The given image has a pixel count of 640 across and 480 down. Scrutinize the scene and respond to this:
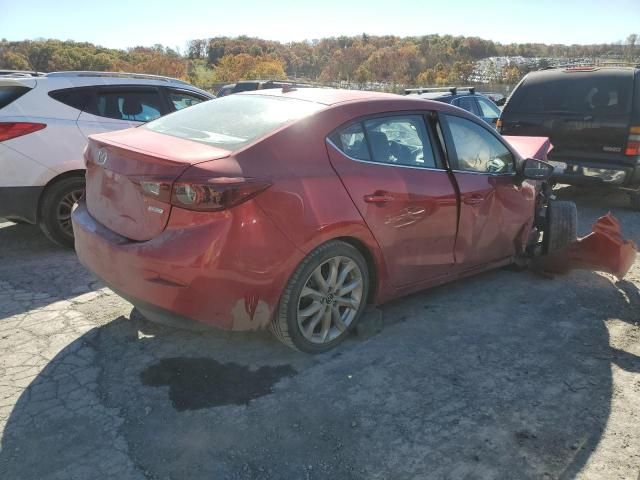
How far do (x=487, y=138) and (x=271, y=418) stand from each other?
2836 mm

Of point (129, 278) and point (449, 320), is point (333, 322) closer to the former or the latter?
point (449, 320)

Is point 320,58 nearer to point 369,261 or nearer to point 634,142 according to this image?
A: point 634,142

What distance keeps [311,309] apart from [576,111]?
5.54 meters

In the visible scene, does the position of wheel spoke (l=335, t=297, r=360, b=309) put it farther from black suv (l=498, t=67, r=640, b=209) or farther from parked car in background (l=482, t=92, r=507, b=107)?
parked car in background (l=482, t=92, r=507, b=107)

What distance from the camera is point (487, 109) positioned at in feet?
37.9

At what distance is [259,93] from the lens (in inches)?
152

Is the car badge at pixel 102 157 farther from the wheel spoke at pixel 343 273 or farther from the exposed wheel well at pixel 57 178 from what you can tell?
the exposed wheel well at pixel 57 178

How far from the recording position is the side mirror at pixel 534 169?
14.3ft

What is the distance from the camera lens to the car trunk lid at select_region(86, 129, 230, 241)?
2797 millimetres

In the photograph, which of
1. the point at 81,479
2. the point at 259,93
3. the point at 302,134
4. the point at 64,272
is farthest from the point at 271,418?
the point at 64,272

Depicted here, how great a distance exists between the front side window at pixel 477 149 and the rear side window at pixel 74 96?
367 centimetres

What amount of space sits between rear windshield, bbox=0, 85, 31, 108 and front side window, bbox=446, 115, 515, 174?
Answer: 12.8 ft

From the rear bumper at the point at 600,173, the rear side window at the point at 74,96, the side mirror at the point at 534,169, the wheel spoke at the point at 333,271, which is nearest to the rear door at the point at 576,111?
the rear bumper at the point at 600,173

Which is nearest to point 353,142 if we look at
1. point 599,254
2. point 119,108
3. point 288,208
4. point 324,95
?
point 324,95
